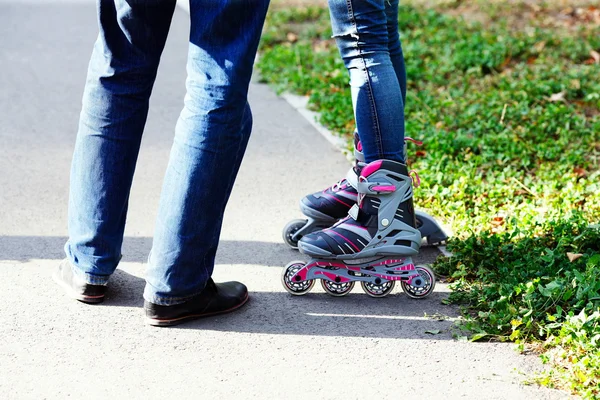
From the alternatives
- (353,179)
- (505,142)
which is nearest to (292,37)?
(505,142)

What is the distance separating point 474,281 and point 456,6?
5.83 m

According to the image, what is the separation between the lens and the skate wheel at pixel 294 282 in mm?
3314

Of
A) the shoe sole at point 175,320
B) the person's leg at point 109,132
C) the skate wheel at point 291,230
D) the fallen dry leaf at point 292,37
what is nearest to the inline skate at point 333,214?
the skate wheel at point 291,230

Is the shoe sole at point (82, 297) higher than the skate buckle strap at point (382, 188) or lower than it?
lower

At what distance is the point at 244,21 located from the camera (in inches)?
111

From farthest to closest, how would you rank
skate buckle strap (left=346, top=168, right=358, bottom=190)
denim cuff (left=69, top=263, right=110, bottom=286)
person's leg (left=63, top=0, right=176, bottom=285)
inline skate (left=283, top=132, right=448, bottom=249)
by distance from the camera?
inline skate (left=283, top=132, right=448, bottom=249) < skate buckle strap (left=346, top=168, right=358, bottom=190) < denim cuff (left=69, top=263, right=110, bottom=286) < person's leg (left=63, top=0, right=176, bottom=285)

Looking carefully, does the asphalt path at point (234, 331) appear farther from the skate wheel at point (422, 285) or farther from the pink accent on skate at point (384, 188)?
the pink accent on skate at point (384, 188)

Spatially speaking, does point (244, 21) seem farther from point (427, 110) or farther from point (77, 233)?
point (427, 110)

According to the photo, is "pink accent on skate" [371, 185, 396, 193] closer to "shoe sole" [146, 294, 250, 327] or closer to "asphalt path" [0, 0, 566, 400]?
"asphalt path" [0, 0, 566, 400]

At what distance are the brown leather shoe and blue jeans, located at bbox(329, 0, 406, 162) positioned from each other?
75cm

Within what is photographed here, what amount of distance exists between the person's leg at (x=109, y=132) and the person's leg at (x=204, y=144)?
20cm

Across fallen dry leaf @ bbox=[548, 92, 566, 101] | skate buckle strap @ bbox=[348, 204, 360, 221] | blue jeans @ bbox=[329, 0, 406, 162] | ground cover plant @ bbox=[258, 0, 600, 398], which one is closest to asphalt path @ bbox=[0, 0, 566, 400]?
ground cover plant @ bbox=[258, 0, 600, 398]

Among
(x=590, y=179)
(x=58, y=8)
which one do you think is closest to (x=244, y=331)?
(x=590, y=179)

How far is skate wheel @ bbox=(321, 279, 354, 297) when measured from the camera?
334 centimetres
